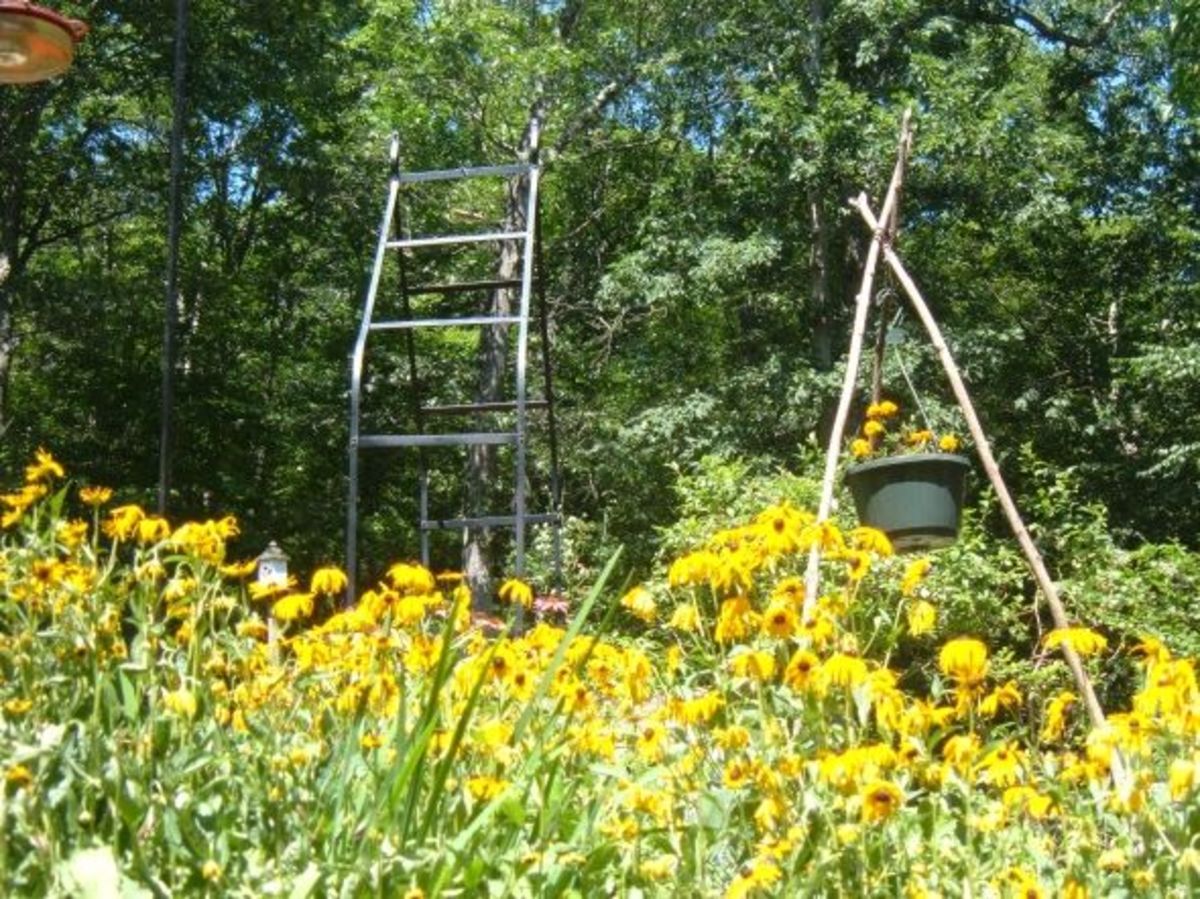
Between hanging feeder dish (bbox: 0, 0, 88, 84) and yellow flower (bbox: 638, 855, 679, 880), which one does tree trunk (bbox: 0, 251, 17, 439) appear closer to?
hanging feeder dish (bbox: 0, 0, 88, 84)

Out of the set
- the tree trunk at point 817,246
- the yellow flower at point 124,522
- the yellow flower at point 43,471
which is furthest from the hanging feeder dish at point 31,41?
the tree trunk at point 817,246

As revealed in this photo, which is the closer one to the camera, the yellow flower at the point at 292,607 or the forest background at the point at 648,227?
the yellow flower at the point at 292,607

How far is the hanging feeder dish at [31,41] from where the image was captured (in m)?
2.77

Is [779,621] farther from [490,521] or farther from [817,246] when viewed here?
[817,246]

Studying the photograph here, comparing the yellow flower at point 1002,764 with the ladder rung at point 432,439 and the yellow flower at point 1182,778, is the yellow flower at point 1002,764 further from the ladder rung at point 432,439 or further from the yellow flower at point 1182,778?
the ladder rung at point 432,439

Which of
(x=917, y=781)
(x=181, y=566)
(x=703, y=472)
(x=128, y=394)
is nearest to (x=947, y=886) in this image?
(x=917, y=781)

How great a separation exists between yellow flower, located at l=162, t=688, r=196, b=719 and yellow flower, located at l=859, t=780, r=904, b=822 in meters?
0.70

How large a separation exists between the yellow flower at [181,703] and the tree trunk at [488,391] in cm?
811

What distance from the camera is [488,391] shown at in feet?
33.8

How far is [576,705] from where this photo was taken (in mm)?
1894

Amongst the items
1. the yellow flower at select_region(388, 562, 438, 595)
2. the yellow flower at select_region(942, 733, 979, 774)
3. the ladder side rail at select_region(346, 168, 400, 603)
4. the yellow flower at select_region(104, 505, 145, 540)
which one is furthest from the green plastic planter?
the yellow flower at select_region(104, 505, 145, 540)

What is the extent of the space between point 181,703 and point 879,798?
724 millimetres

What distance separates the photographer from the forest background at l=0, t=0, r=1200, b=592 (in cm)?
967

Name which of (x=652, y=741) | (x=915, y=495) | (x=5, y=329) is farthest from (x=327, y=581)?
(x=5, y=329)
